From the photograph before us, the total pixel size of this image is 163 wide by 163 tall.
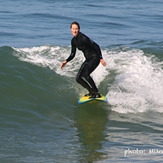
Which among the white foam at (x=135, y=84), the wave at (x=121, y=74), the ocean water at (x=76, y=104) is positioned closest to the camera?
the ocean water at (x=76, y=104)

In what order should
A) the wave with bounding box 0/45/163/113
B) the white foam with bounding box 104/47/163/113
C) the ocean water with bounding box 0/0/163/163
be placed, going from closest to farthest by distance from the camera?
the ocean water with bounding box 0/0/163/163, the white foam with bounding box 104/47/163/113, the wave with bounding box 0/45/163/113

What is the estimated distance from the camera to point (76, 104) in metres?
7.89

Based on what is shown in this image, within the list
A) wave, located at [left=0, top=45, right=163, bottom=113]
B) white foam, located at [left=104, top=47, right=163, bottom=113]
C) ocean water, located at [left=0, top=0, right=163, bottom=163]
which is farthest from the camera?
wave, located at [left=0, top=45, right=163, bottom=113]


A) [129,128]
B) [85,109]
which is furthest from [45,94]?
[129,128]

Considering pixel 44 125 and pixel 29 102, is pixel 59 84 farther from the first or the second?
pixel 44 125

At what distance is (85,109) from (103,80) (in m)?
2.22

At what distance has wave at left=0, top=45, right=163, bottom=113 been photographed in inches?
309

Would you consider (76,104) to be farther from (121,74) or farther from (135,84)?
(121,74)

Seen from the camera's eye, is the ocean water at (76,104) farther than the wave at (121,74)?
No

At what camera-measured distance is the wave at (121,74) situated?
7855 millimetres

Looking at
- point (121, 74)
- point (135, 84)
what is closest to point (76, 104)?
point (135, 84)

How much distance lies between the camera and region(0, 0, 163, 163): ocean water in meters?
5.20

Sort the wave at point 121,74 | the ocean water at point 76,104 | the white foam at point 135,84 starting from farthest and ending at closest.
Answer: the wave at point 121,74
the white foam at point 135,84
the ocean water at point 76,104

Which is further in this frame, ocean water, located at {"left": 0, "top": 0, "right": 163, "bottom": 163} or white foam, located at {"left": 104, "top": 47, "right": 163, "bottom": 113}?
white foam, located at {"left": 104, "top": 47, "right": 163, "bottom": 113}
